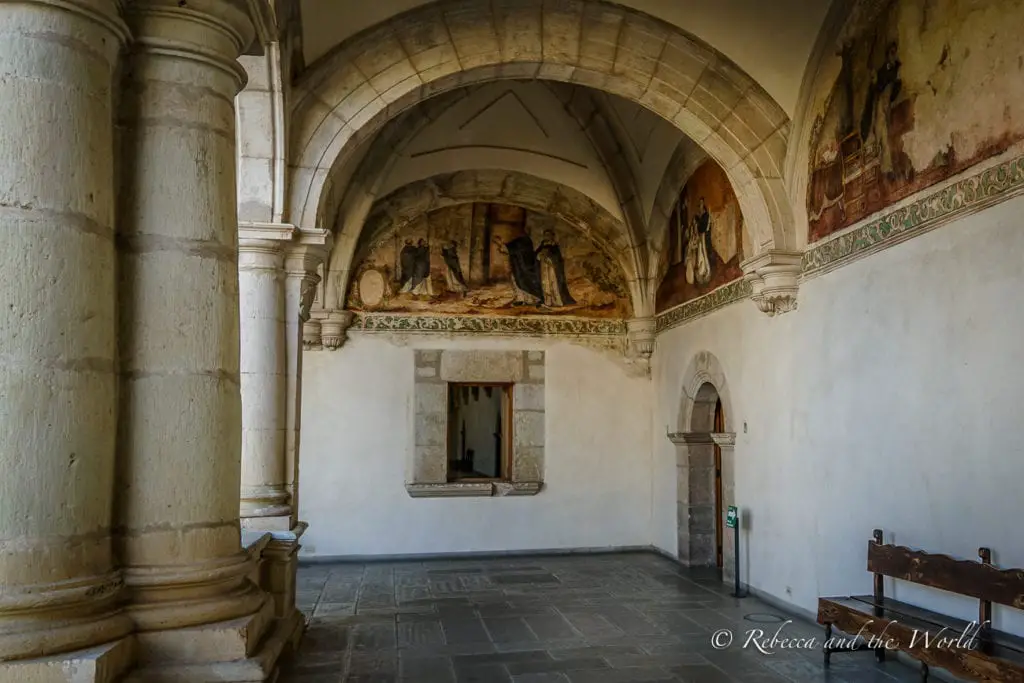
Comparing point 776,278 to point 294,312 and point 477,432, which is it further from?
point 477,432

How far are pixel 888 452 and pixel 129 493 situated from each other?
15.1 feet

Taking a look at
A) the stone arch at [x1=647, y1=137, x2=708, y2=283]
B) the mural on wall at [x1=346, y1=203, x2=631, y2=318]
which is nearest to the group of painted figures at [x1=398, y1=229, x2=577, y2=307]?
the mural on wall at [x1=346, y1=203, x2=631, y2=318]

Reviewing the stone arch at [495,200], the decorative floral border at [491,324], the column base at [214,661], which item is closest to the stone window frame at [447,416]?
the decorative floral border at [491,324]

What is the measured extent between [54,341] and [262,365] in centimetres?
351

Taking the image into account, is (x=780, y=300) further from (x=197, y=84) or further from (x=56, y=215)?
(x=56, y=215)

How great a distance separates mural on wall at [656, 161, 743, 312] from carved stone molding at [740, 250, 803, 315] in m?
0.81

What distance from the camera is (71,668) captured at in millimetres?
1996

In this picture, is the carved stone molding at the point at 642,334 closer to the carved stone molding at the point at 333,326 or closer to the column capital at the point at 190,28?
the carved stone molding at the point at 333,326

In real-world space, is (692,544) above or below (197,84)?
below

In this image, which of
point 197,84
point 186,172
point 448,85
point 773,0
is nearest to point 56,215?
point 186,172

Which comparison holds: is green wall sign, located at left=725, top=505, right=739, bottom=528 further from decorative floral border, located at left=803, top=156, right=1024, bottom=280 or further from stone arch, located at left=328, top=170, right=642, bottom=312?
stone arch, located at left=328, top=170, right=642, bottom=312

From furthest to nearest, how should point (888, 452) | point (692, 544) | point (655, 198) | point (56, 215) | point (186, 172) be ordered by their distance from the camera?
point (655, 198), point (692, 544), point (888, 452), point (186, 172), point (56, 215)

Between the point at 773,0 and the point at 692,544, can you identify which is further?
the point at 692,544

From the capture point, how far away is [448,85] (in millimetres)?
6242
